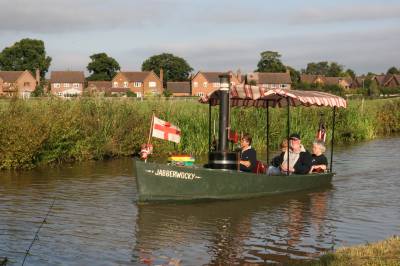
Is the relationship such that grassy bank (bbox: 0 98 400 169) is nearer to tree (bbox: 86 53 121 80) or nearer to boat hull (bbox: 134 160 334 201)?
boat hull (bbox: 134 160 334 201)

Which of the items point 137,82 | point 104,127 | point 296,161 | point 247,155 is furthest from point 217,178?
point 137,82

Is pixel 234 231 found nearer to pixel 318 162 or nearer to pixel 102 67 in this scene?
pixel 318 162

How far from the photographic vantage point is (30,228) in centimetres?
1263

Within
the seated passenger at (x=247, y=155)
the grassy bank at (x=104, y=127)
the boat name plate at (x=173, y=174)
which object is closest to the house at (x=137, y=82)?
the grassy bank at (x=104, y=127)

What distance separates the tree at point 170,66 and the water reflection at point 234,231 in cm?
13050

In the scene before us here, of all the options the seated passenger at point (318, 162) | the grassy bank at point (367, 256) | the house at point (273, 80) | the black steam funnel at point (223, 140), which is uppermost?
the house at point (273, 80)

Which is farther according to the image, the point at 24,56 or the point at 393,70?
the point at 393,70

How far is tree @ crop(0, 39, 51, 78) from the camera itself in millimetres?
128500

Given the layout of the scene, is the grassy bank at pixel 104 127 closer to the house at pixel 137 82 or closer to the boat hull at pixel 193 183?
the boat hull at pixel 193 183

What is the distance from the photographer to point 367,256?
8.87m

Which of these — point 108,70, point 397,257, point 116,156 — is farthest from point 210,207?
point 108,70

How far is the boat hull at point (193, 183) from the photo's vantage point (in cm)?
1466

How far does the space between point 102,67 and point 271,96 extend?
12319cm

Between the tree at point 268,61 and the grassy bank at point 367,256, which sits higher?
the tree at point 268,61
